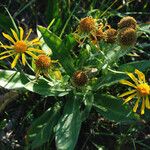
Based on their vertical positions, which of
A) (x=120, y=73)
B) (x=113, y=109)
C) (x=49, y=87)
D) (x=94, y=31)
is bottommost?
(x=113, y=109)

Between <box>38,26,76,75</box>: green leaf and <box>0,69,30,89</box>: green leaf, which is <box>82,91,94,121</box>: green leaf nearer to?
<box>38,26,76,75</box>: green leaf

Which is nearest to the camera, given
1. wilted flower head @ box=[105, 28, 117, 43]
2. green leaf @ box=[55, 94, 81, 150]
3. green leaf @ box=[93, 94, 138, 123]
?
green leaf @ box=[55, 94, 81, 150]

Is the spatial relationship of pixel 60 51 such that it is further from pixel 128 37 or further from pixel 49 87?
pixel 128 37

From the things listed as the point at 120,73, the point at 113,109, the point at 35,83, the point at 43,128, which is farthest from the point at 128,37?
the point at 43,128

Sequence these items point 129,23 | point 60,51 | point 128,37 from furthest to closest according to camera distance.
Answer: point 60,51
point 129,23
point 128,37

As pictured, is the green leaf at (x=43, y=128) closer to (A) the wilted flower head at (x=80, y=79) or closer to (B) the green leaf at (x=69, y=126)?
(B) the green leaf at (x=69, y=126)

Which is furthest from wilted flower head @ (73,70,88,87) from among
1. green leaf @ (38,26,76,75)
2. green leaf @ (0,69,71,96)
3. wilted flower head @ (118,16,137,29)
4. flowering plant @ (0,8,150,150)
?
wilted flower head @ (118,16,137,29)
